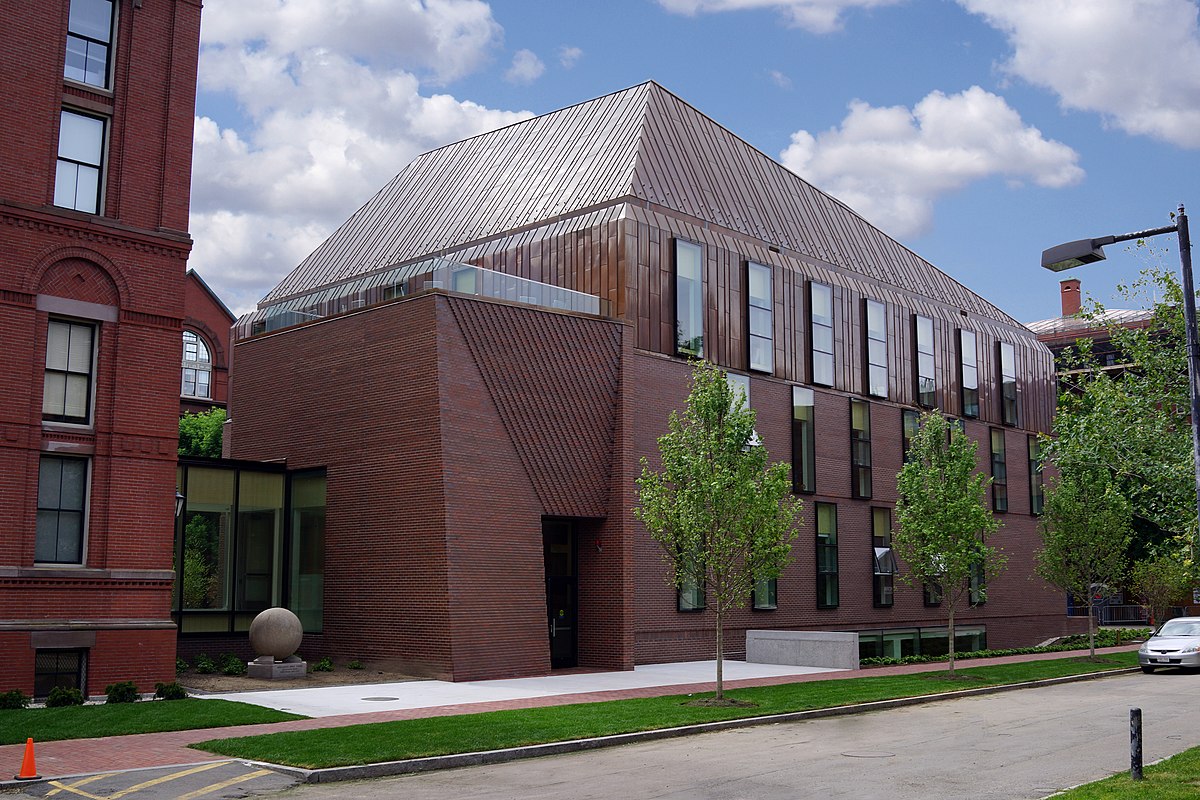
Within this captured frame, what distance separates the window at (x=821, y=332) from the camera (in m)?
39.3

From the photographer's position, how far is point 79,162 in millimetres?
22141

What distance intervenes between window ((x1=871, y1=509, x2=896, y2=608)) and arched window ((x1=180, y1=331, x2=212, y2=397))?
38333 mm

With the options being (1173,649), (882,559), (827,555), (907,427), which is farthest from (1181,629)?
(907,427)

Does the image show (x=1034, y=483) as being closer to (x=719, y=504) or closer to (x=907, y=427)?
(x=907, y=427)

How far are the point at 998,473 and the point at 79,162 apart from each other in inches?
1520

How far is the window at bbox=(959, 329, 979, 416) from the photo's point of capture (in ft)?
156

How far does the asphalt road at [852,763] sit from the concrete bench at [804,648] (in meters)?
8.66

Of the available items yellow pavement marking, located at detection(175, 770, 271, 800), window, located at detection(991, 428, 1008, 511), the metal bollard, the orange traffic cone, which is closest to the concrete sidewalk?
the orange traffic cone

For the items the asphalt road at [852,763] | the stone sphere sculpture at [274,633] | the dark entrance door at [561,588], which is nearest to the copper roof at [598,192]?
the dark entrance door at [561,588]

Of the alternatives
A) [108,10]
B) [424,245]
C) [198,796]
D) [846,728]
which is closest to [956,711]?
[846,728]

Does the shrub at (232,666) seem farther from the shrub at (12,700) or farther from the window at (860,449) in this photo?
the window at (860,449)

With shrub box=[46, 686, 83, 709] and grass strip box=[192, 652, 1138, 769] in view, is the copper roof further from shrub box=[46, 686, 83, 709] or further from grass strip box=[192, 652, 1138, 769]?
shrub box=[46, 686, 83, 709]

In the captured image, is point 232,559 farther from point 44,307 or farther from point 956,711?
point 956,711

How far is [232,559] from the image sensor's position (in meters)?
29.0
